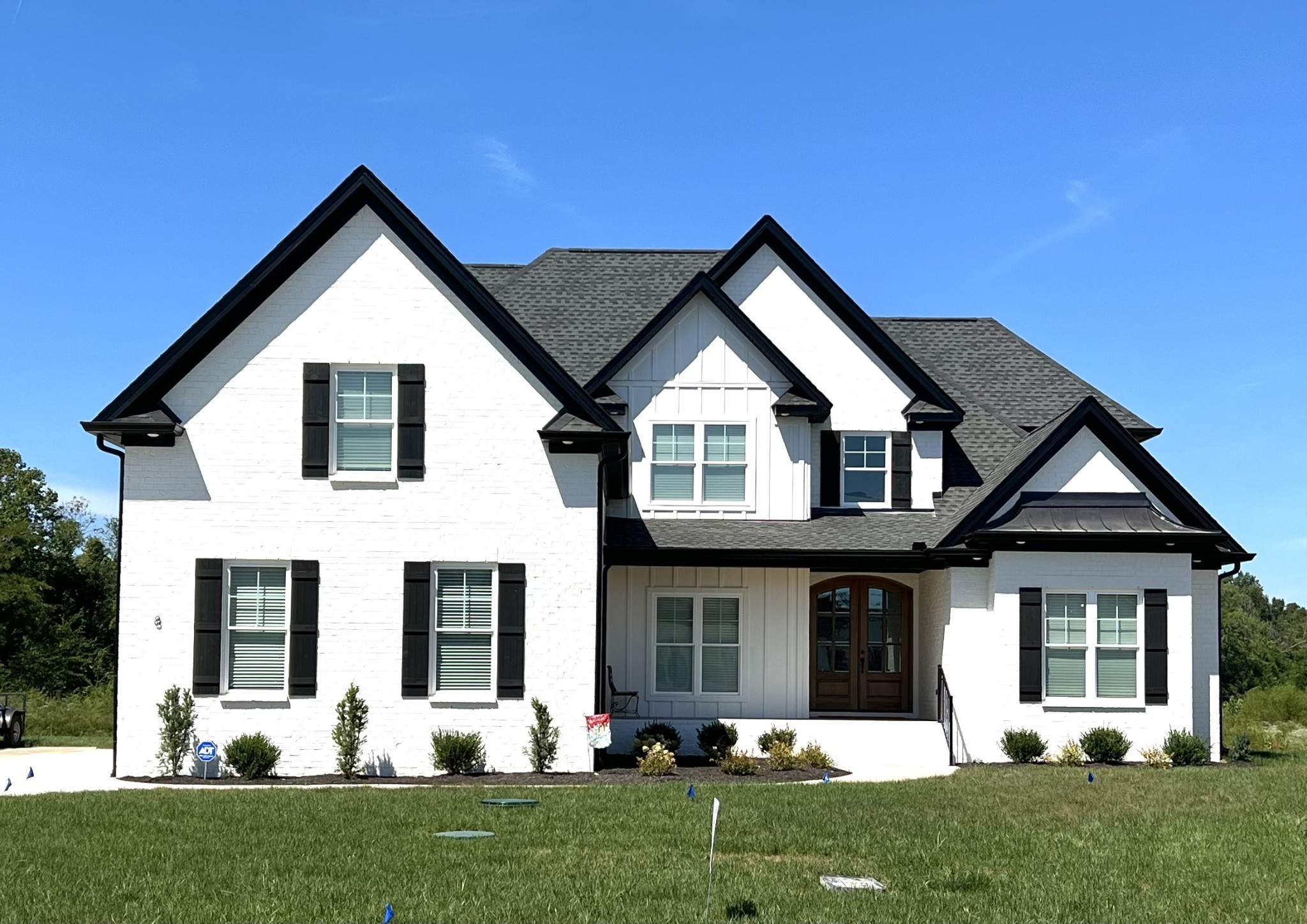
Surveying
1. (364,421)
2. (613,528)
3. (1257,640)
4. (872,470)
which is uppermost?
(364,421)

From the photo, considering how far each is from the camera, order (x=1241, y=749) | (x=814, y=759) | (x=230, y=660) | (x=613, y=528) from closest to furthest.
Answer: (x=230, y=660)
(x=814, y=759)
(x=1241, y=749)
(x=613, y=528)

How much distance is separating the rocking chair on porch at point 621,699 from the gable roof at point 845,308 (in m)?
7.03

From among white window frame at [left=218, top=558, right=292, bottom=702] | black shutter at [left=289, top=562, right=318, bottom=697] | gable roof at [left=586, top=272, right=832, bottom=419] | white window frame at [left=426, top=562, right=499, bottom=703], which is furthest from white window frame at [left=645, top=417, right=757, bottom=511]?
white window frame at [left=218, top=558, right=292, bottom=702]

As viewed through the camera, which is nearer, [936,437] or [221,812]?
[221,812]

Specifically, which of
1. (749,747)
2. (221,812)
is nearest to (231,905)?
(221,812)

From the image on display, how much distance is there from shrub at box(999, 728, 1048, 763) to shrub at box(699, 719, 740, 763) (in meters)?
4.21

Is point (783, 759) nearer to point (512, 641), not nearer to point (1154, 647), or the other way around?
point (512, 641)

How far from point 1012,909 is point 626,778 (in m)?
9.41

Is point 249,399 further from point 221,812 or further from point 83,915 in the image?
point 83,915

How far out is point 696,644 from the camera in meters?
23.0

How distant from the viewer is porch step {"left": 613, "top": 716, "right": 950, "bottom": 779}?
21109 millimetres

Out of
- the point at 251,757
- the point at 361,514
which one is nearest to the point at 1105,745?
the point at 361,514

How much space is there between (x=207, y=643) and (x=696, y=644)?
26.9 feet

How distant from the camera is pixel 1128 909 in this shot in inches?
385
